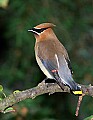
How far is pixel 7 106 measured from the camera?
328 centimetres

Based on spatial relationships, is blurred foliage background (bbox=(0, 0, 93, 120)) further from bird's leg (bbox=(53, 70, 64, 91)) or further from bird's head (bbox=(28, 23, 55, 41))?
bird's leg (bbox=(53, 70, 64, 91))

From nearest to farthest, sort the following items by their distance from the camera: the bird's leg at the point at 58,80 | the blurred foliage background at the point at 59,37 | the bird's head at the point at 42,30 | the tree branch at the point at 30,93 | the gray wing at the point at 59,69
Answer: the tree branch at the point at 30,93 < the bird's leg at the point at 58,80 < the gray wing at the point at 59,69 < the bird's head at the point at 42,30 < the blurred foliage background at the point at 59,37

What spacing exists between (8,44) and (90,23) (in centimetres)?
119

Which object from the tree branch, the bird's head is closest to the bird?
the bird's head

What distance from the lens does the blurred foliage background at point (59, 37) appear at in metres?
6.17

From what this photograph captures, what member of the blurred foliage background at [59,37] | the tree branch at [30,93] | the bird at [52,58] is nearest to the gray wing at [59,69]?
the bird at [52,58]

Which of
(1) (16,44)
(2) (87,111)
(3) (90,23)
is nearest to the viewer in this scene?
(2) (87,111)

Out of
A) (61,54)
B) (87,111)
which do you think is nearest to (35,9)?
(87,111)

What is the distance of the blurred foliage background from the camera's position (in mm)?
6172

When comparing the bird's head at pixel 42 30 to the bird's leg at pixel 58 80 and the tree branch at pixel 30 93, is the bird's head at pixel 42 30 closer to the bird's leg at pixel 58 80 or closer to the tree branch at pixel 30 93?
the bird's leg at pixel 58 80

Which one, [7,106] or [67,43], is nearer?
[7,106]

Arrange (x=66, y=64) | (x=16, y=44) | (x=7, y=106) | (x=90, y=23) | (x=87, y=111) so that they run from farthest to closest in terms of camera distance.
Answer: (x=90, y=23) < (x=16, y=44) < (x=87, y=111) < (x=66, y=64) < (x=7, y=106)

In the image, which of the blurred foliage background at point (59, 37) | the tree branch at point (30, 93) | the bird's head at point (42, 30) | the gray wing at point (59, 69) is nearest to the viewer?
the tree branch at point (30, 93)

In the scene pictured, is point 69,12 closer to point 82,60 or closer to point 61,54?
point 82,60
